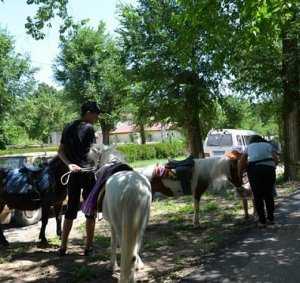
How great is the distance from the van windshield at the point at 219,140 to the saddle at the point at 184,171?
16.2 m

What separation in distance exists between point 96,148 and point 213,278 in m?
2.34

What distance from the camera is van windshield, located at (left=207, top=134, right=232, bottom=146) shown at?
83.1 ft

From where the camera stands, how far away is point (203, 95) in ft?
67.3

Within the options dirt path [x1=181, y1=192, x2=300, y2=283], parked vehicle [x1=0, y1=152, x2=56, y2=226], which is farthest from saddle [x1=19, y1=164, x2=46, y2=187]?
dirt path [x1=181, y1=192, x2=300, y2=283]

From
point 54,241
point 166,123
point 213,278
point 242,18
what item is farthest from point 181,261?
point 166,123

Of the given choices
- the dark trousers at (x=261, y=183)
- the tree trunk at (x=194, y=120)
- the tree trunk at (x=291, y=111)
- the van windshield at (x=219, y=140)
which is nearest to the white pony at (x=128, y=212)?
the dark trousers at (x=261, y=183)

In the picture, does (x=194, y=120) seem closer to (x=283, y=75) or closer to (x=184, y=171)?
(x=283, y=75)

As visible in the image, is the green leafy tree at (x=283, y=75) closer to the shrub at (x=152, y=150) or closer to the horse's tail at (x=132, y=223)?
the horse's tail at (x=132, y=223)

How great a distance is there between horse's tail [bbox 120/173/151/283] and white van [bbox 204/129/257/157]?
1949cm

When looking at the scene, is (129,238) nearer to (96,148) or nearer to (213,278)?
(213,278)

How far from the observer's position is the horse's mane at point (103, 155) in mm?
6785

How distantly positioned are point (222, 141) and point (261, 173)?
55.2 ft

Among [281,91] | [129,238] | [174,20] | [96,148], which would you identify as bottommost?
[129,238]

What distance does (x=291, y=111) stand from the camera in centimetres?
1698
